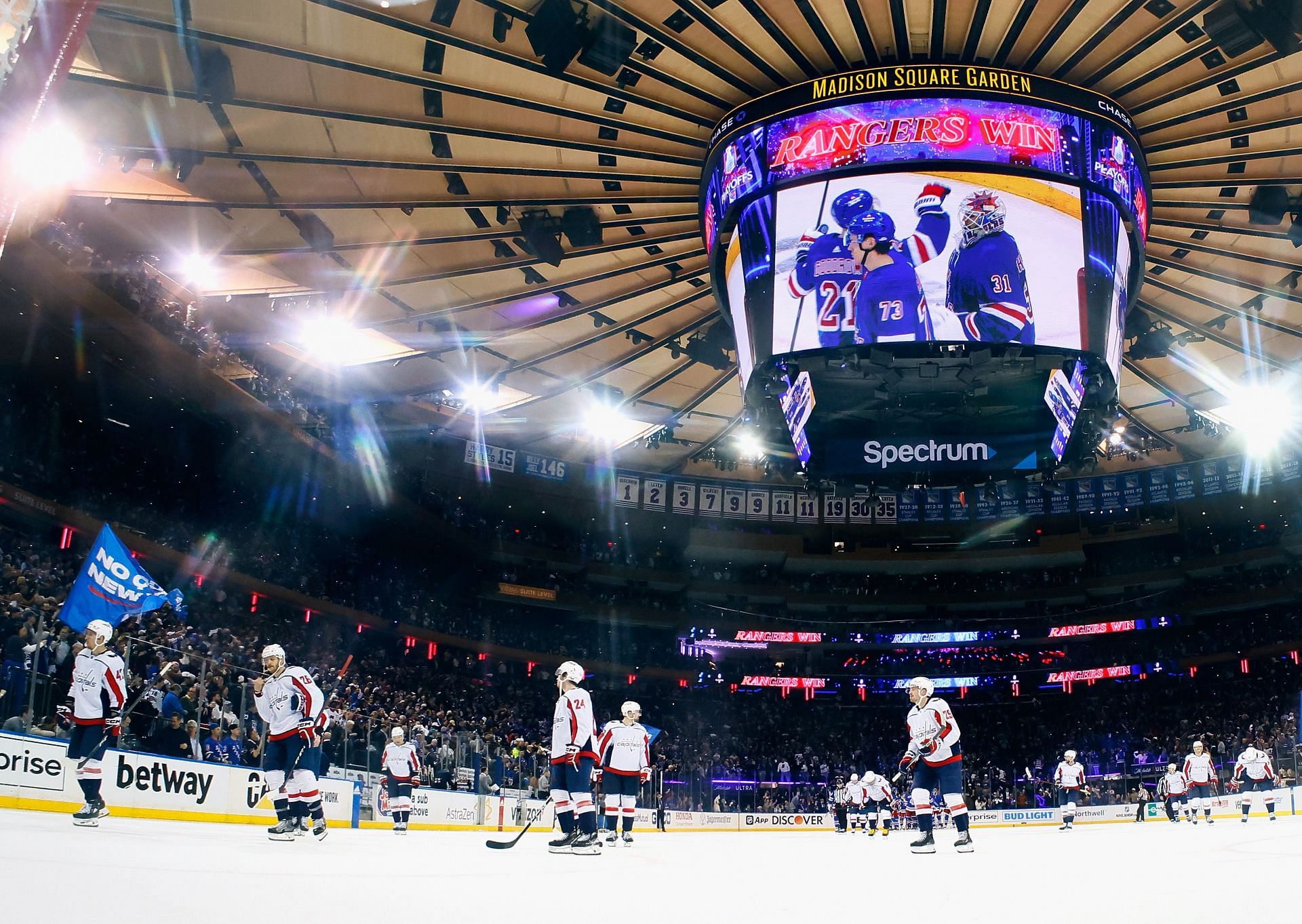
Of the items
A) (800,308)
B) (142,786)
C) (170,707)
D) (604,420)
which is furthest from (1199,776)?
(142,786)

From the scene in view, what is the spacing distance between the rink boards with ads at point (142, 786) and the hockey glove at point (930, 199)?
13.8m

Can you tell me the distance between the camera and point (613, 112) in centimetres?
1814

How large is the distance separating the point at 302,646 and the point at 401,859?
90.8 ft

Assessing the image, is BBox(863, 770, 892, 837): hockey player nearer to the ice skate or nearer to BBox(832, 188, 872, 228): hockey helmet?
the ice skate

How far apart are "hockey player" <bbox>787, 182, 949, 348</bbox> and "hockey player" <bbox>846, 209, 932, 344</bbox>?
0.27ft

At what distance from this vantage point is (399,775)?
64.7ft

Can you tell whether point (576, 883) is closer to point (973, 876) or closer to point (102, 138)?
point (973, 876)

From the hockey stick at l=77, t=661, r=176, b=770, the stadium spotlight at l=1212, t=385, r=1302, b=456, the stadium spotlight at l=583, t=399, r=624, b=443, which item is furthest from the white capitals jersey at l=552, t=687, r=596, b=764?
the stadium spotlight at l=1212, t=385, r=1302, b=456

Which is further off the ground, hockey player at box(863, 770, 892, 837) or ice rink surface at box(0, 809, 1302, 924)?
ice rink surface at box(0, 809, 1302, 924)

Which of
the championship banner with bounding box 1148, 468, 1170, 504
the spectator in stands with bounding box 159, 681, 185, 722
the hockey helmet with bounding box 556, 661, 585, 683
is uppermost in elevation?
the championship banner with bounding box 1148, 468, 1170, 504

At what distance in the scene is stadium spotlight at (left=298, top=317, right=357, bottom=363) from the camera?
89.6ft

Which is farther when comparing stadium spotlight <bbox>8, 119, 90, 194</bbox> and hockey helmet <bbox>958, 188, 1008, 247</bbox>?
hockey helmet <bbox>958, 188, 1008, 247</bbox>

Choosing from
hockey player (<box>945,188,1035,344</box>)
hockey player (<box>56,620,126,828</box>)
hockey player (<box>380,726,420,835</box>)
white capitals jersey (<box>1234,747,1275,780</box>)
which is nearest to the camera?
hockey player (<box>56,620,126,828</box>)

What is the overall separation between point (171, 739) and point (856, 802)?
69.2 ft
